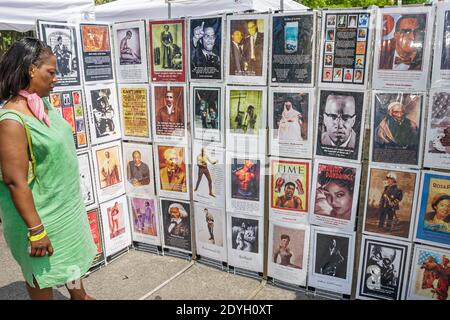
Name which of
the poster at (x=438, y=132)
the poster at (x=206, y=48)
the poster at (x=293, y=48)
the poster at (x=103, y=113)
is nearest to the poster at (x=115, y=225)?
the poster at (x=103, y=113)

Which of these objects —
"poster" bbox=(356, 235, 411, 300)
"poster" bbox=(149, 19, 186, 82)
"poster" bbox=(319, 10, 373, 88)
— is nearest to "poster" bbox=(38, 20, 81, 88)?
"poster" bbox=(149, 19, 186, 82)

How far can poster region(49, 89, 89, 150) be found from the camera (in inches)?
128

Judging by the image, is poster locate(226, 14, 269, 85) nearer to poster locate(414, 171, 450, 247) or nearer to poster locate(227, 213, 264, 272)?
poster locate(227, 213, 264, 272)

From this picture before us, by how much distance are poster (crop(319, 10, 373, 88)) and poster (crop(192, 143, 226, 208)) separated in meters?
1.12

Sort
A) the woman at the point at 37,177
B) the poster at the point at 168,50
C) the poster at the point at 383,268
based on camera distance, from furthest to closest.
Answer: the poster at the point at 168,50 → the poster at the point at 383,268 → the woman at the point at 37,177

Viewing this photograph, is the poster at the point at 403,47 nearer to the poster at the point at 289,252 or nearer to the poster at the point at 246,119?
the poster at the point at 246,119

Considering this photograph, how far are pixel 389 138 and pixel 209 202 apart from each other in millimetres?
1618

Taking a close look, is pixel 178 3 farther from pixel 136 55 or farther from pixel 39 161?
pixel 39 161

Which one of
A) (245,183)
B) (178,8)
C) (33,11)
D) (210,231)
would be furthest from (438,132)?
(33,11)

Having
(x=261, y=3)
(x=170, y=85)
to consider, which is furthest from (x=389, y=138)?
(x=261, y=3)

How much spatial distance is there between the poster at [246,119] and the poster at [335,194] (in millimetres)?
517

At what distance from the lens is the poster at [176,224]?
377cm

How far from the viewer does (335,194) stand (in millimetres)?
3004

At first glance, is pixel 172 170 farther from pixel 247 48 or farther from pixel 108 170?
pixel 247 48
